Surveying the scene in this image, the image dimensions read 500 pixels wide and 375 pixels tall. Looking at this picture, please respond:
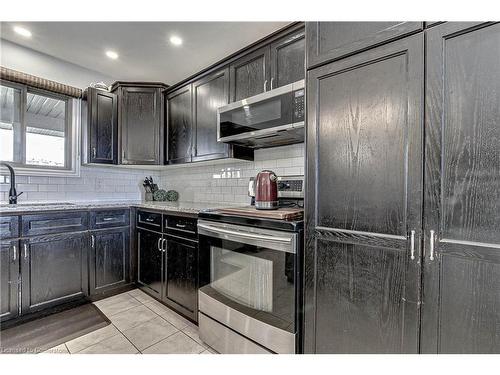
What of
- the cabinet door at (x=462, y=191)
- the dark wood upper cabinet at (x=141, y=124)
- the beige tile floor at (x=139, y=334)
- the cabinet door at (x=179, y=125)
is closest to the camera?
the cabinet door at (x=462, y=191)

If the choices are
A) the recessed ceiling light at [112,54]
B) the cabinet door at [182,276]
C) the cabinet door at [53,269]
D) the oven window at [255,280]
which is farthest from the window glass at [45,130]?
the oven window at [255,280]

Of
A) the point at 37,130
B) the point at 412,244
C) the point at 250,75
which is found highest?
the point at 250,75

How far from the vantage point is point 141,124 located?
Result: 2711mm

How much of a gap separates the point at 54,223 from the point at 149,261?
0.86m

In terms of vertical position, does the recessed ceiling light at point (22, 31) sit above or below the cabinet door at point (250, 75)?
above

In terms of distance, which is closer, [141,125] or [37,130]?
[37,130]

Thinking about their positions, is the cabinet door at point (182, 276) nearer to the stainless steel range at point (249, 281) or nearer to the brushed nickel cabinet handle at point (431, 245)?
the stainless steel range at point (249, 281)

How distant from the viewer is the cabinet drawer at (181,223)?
1.84 m

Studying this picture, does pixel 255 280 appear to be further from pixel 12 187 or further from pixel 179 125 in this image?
pixel 12 187

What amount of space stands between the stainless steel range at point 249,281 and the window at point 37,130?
6.79ft

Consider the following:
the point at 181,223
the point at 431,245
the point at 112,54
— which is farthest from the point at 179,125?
the point at 431,245
